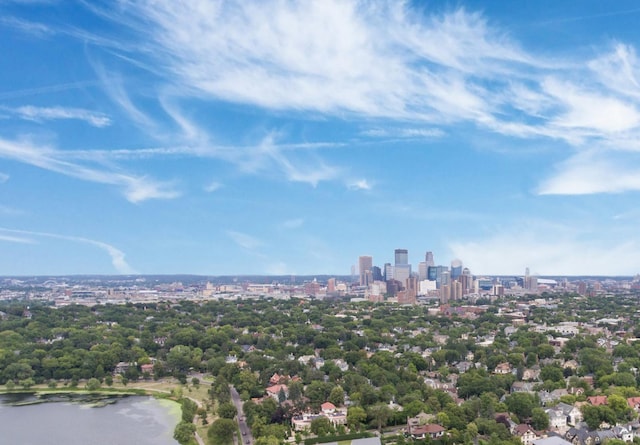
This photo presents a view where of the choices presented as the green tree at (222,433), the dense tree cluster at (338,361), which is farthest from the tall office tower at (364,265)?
the green tree at (222,433)

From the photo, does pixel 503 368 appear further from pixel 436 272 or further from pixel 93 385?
pixel 436 272

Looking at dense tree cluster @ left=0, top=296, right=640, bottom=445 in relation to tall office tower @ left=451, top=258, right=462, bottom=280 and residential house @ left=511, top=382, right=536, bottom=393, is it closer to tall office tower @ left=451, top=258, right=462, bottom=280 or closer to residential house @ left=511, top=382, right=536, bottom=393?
residential house @ left=511, top=382, right=536, bottom=393

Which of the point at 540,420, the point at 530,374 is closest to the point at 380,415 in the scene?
the point at 540,420

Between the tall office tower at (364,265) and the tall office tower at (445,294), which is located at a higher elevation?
the tall office tower at (364,265)

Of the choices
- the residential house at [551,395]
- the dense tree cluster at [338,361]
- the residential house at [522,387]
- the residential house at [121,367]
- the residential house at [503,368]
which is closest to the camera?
the dense tree cluster at [338,361]

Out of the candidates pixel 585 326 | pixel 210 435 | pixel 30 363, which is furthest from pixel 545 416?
pixel 585 326

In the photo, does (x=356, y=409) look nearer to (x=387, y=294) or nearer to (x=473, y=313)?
(x=473, y=313)

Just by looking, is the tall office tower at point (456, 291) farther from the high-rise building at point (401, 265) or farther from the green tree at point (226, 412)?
the green tree at point (226, 412)

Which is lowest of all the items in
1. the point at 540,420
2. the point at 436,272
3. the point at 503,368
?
the point at 540,420

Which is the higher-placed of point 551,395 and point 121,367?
point 551,395
